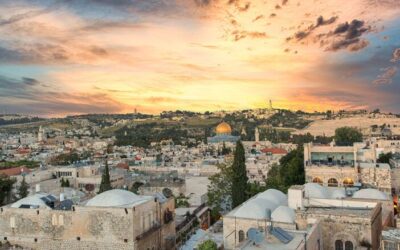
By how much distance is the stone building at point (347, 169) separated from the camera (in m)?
28.3

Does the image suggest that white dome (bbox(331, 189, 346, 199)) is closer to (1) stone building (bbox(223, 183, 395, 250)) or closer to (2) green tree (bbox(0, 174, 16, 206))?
(1) stone building (bbox(223, 183, 395, 250))

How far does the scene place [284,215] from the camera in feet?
59.5

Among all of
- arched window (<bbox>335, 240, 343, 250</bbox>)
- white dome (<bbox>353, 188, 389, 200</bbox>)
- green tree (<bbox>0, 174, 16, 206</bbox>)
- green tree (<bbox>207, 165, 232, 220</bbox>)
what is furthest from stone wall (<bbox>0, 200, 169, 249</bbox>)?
green tree (<bbox>0, 174, 16, 206</bbox>)

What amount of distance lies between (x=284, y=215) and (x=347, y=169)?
12.6 meters

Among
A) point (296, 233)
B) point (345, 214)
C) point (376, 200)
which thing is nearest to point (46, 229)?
point (296, 233)

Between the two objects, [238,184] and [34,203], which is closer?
[34,203]

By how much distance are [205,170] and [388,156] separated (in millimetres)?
21585

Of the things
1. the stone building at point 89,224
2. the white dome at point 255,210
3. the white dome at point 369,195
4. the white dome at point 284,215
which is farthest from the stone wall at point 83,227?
the white dome at point 369,195

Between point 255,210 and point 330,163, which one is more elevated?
→ point 330,163

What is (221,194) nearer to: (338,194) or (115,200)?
(338,194)

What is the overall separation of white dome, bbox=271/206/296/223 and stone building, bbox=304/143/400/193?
33.5ft

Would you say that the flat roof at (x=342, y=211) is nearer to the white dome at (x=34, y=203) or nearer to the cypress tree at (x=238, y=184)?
the cypress tree at (x=238, y=184)

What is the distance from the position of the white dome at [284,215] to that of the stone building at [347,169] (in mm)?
10225

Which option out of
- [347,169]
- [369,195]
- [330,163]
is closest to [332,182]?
[347,169]
